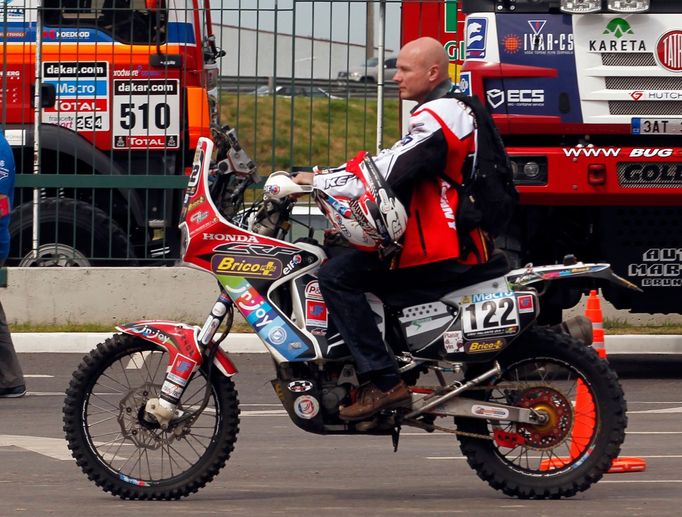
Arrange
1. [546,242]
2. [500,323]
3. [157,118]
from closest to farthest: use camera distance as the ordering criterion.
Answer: [500,323] → [546,242] → [157,118]

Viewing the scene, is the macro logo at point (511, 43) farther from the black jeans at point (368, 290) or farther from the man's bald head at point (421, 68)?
the black jeans at point (368, 290)

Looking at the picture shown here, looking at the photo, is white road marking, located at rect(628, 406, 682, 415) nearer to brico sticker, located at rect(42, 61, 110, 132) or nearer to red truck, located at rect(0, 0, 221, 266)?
red truck, located at rect(0, 0, 221, 266)

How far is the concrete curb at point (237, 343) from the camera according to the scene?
41.0 ft

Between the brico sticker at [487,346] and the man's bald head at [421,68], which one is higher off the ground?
the man's bald head at [421,68]

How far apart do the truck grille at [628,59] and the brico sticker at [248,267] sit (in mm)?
4620

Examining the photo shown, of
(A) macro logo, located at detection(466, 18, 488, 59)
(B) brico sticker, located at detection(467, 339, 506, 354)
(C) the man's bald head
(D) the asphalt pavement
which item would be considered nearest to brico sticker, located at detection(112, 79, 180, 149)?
(A) macro logo, located at detection(466, 18, 488, 59)

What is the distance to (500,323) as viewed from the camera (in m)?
6.25

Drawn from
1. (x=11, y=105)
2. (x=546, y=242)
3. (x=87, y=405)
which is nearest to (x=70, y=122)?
(x=11, y=105)

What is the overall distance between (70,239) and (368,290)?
7632 mm

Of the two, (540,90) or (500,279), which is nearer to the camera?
(500,279)

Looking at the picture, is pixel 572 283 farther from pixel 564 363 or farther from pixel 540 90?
pixel 564 363

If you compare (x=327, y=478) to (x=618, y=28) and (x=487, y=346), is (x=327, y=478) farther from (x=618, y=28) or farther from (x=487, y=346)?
(x=618, y=28)

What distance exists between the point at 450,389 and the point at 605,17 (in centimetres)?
455

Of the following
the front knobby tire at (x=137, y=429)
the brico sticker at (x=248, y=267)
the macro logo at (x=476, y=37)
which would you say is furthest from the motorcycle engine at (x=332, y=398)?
the macro logo at (x=476, y=37)
